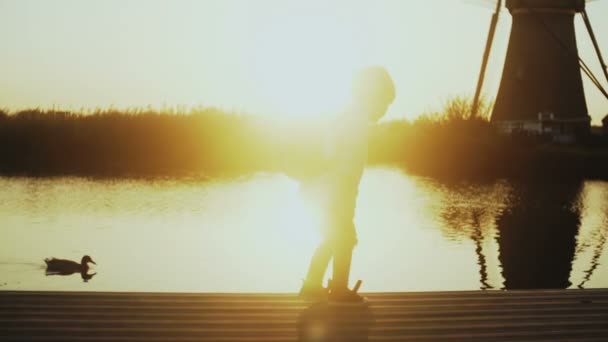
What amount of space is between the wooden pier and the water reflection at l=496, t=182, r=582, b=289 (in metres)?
8.79

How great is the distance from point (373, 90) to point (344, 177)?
533 millimetres

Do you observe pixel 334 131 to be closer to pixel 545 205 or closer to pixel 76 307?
pixel 76 307

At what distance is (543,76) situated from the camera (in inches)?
1368

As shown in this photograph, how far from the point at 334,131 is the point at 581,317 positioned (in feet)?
5.83

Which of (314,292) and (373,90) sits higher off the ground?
(373,90)

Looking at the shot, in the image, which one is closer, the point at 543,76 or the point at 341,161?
the point at 341,161

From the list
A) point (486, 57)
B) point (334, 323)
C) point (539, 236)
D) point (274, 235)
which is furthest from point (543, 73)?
point (334, 323)

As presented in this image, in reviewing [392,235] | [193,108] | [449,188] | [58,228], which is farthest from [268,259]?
[193,108]

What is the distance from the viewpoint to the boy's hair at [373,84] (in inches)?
187

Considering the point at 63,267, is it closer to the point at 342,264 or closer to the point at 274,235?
the point at 274,235

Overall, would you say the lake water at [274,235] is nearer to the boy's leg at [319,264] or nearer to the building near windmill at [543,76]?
the building near windmill at [543,76]

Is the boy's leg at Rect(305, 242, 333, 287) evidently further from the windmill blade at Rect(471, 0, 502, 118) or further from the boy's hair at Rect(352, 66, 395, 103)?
the windmill blade at Rect(471, 0, 502, 118)

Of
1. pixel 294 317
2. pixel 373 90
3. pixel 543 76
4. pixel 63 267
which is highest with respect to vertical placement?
pixel 543 76

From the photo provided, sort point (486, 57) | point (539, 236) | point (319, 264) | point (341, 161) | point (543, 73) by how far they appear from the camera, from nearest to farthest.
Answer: point (341, 161)
point (319, 264)
point (539, 236)
point (543, 73)
point (486, 57)
